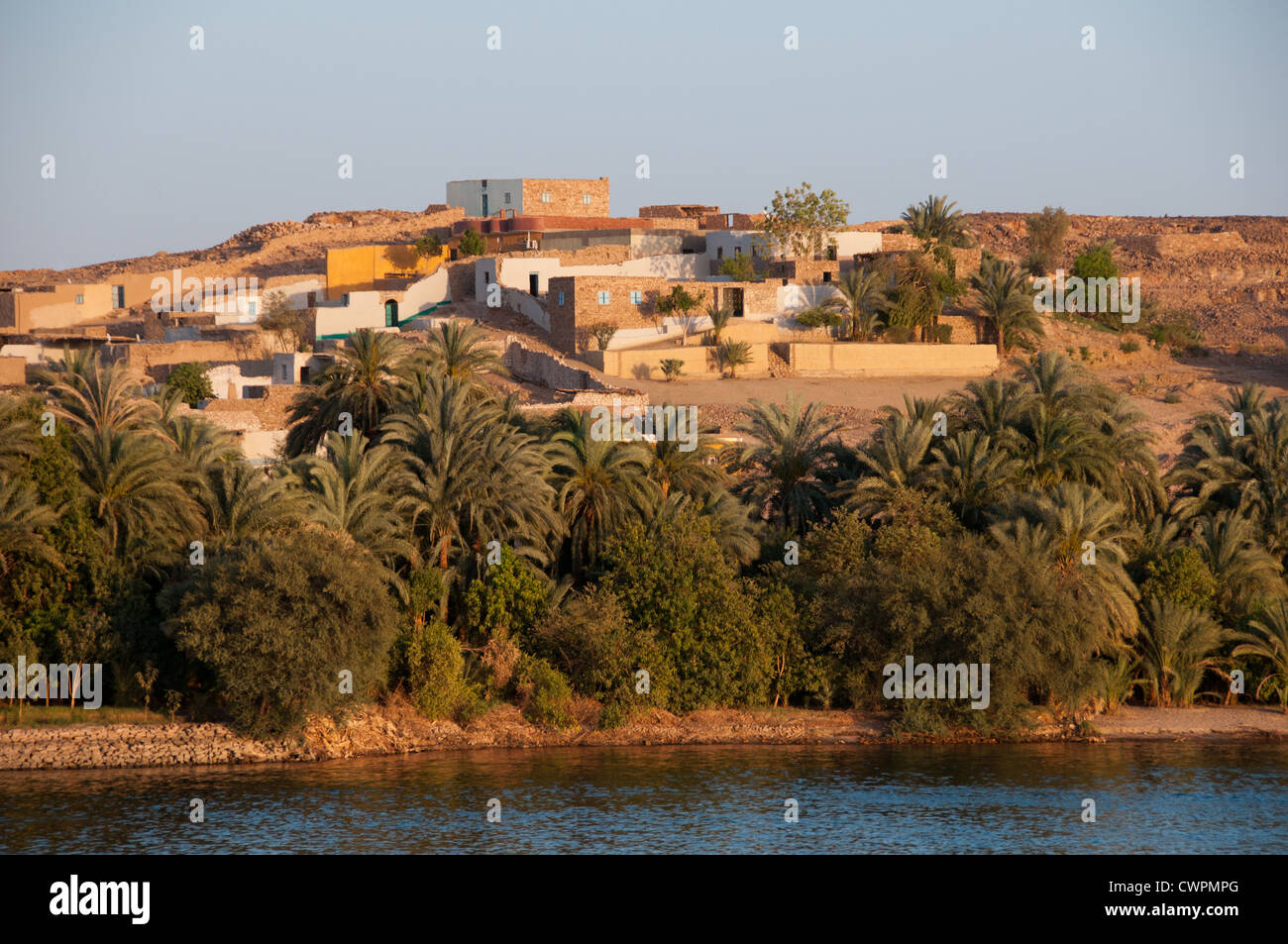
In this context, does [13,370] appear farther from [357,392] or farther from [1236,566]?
[1236,566]

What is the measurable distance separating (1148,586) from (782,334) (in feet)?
68.1

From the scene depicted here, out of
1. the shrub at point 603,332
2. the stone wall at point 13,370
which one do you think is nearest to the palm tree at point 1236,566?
the shrub at point 603,332

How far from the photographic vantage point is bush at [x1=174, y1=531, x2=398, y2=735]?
1049 inches

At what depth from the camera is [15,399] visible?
29.5 m

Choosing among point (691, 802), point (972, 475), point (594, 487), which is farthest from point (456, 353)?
point (691, 802)

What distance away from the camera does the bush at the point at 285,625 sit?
26641 mm

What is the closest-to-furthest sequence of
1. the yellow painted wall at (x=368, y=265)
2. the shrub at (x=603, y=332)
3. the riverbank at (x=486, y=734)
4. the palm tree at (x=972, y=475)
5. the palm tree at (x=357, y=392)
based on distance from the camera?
1. the riverbank at (x=486, y=734)
2. the palm tree at (x=972, y=475)
3. the palm tree at (x=357, y=392)
4. the shrub at (x=603, y=332)
5. the yellow painted wall at (x=368, y=265)

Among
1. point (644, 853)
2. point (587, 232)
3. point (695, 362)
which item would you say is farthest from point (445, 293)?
point (644, 853)

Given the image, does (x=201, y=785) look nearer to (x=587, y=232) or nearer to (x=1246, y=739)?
(x=1246, y=739)

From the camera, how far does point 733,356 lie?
1850 inches

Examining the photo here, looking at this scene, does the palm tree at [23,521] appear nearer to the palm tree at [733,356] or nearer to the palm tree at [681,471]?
the palm tree at [681,471]

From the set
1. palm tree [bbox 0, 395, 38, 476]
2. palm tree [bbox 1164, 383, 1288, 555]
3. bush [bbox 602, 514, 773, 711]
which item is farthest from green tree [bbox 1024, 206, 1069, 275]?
palm tree [bbox 0, 395, 38, 476]

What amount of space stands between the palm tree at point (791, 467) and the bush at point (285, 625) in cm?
870

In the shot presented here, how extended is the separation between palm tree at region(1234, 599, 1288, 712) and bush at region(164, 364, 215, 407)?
26439 millimetres
